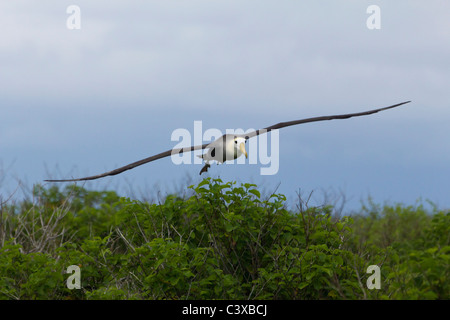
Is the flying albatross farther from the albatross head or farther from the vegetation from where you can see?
the vegetation

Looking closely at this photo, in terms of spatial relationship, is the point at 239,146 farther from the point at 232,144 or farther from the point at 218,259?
the point at 218,259

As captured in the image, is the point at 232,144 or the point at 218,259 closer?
the point at 218,259

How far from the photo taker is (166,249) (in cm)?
727

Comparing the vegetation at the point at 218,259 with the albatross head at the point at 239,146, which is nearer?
the vegetation at the point at 218,259

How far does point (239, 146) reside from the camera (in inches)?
372

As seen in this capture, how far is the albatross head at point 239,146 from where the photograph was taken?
9430 mm

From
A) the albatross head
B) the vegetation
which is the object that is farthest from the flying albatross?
the vegetation

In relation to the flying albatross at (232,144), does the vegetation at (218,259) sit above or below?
below

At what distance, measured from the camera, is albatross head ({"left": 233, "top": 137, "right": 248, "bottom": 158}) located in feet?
30.9

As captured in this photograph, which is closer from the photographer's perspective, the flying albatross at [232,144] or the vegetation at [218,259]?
the vegetation at [218,259]

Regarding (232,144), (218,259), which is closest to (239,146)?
(232,144)

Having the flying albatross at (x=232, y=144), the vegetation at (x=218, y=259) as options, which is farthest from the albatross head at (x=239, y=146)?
the vegetation at (x=218, y=259)

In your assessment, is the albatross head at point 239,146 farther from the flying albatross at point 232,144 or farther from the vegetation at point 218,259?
the vegetation at point 218,259
